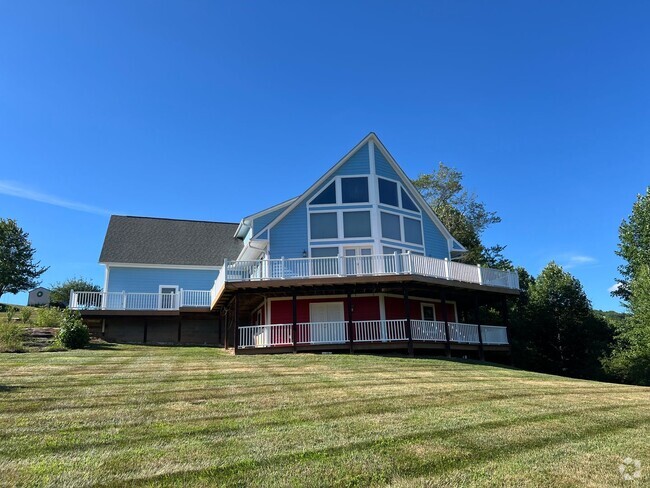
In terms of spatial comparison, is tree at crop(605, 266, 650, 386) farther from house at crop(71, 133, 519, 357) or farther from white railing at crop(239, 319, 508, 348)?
white railing at crop(239, 319, 508, 348)

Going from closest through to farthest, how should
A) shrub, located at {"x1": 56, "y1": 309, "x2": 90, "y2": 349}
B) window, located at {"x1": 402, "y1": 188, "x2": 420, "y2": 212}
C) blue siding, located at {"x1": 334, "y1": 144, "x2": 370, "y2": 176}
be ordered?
shrub, located at {"x1": 56, "y1": 309, "x2": 90, "y2": 349} < blue siding, located at {"x1": 334, "y1": 144, "x2": 370, "y2": 176} < window, located at {"x1": 402, "y1": 188, "x2": 420, "y2": 212}

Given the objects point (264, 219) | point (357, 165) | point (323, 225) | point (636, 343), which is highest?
point (357, 165)

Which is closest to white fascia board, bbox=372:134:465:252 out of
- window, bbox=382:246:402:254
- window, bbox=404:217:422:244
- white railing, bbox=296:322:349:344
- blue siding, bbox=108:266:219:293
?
window, bbox=404:217:422:244

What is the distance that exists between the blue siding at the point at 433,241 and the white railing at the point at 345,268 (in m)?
3.64

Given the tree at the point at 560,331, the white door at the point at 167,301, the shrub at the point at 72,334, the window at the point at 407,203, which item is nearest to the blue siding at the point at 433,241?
the window at the point at 407,203

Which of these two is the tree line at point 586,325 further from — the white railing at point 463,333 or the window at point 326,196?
the window at point 326,196

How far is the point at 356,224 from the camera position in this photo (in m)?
21.5

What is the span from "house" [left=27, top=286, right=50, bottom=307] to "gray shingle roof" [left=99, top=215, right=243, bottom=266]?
20765mm

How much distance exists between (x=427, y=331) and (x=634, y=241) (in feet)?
66.5

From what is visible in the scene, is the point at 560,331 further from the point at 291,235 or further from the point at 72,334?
the point at 72,334

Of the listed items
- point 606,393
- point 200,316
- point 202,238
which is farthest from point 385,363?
point 202,238

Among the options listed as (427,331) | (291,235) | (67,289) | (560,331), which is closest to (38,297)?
(67,289)

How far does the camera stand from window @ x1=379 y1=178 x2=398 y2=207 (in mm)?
22062

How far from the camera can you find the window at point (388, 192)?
2206 cm
